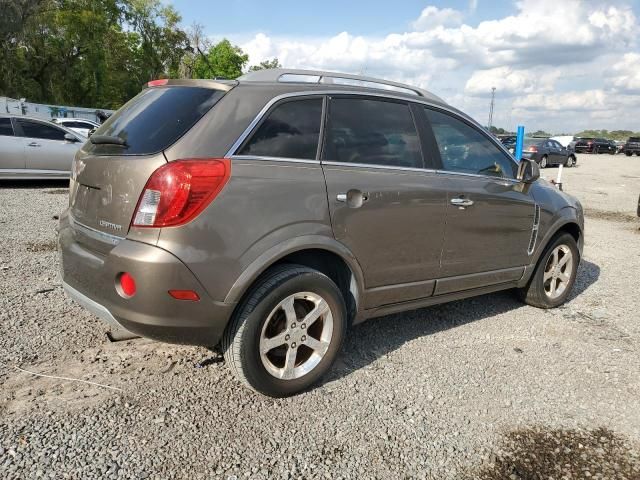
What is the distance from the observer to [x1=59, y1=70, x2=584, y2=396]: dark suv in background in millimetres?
2646

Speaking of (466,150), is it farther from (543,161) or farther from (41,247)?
(543,161)

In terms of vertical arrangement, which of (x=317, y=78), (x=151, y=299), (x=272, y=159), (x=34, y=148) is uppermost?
(x=317, y=78)

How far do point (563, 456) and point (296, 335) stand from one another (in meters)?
1.55

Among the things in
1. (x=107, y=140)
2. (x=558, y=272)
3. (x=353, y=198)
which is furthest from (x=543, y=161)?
(x=107, y=140)

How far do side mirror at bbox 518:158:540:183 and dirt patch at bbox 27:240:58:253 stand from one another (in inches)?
197

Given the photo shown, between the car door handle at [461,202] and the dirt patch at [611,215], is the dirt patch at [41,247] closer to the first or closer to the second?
the car door handle at [461,202]

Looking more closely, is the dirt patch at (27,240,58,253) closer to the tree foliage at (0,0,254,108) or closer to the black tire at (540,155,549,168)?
the black tire at (540,155,549,168)

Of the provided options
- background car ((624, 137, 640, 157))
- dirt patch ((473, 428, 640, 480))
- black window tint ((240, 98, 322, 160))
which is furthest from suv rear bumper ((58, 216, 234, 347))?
background car ((624, 137, 640, 157))

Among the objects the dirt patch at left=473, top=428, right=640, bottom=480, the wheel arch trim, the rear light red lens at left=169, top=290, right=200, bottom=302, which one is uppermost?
the wheel arch trim

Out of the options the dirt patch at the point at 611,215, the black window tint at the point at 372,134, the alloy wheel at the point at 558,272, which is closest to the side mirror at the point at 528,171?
the alloy wheel at the point at 558,272

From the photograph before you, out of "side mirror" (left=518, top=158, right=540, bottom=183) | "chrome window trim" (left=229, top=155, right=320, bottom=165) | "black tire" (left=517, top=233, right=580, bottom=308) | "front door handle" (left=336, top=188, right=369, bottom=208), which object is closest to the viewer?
"chrome window trim" (left=229, top=155, right=320, bottom=165)

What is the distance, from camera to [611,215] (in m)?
11.3

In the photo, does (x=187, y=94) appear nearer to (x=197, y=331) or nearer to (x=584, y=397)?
(x=197, y=331)

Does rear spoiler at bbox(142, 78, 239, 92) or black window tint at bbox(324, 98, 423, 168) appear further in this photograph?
black window tint at bbox(324, 98, 423, 168)
